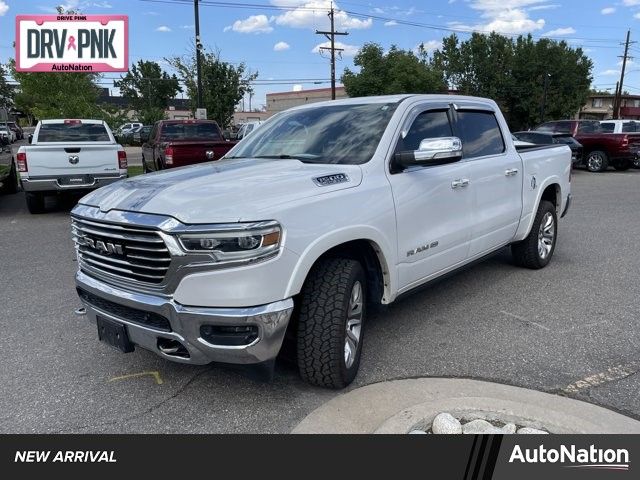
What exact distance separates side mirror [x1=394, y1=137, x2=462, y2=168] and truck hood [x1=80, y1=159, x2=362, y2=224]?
345 millimetres

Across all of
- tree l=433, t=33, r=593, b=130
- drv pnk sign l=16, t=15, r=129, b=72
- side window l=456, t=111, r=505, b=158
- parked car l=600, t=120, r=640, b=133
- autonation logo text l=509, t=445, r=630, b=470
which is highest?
tree l=433, t=33, r=593, b=130

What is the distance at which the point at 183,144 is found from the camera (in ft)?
35.0

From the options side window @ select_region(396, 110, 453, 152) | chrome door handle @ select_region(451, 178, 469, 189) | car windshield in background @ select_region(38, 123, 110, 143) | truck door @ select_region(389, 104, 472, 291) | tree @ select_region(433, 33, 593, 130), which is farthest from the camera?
tree @ select_region(433, 33, 593, 130)

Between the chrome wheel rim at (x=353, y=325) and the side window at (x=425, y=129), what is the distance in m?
1.08

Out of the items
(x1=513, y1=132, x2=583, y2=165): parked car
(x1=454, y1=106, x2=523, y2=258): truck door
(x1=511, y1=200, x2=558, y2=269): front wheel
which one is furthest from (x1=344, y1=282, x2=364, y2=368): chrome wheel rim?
(x1=513, y1=132, x2=583, y2=165): parked car

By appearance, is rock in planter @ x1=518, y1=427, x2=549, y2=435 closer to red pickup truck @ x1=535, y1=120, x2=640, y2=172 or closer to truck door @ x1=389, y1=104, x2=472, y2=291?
truck door @ x1=389, y1=104, x2=472, y2=291

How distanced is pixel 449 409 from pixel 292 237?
1309 mm

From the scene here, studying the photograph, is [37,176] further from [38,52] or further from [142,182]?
[38,52]

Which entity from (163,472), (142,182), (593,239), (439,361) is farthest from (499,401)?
(593,239)

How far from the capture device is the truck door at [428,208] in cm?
360

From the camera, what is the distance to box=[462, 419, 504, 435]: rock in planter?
104 inches

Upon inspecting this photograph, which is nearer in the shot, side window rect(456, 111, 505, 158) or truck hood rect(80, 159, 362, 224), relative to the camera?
truck hood rect(80, 159, 362, 224)

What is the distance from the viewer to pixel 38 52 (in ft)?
54.0

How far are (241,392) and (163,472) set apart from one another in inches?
33.2
